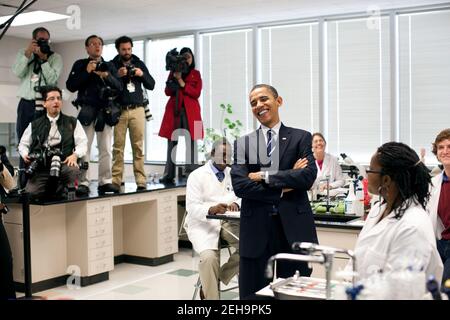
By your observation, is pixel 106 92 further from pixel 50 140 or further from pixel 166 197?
pixel 166 197

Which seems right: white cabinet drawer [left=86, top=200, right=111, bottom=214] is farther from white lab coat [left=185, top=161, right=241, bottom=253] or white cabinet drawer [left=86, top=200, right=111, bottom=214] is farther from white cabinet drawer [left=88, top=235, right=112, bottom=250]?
white lab coat [left=185, top=161, right=241, bottom=253]

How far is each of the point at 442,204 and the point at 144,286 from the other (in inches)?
116

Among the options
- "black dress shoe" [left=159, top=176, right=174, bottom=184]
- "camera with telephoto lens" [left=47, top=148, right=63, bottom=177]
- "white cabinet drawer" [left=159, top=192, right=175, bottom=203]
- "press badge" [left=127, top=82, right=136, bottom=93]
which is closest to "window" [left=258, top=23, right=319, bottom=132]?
"black dress shoe" [left=159, top=176, right=174, bottom=184]

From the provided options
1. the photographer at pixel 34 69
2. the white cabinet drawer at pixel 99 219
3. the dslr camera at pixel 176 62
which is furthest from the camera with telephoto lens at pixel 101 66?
the white cabinet drawer at pixel 99 219

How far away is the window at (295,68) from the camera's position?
7.59m

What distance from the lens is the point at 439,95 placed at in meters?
6.78

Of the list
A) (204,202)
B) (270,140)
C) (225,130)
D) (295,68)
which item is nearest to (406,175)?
(270,140)

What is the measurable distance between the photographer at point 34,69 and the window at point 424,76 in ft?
13.9

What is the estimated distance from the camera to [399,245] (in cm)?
205

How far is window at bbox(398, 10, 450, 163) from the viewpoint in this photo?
6.72 meters

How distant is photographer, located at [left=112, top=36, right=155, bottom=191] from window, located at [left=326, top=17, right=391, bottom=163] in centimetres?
274

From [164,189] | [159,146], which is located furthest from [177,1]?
[159,146]

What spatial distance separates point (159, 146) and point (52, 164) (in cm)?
425
